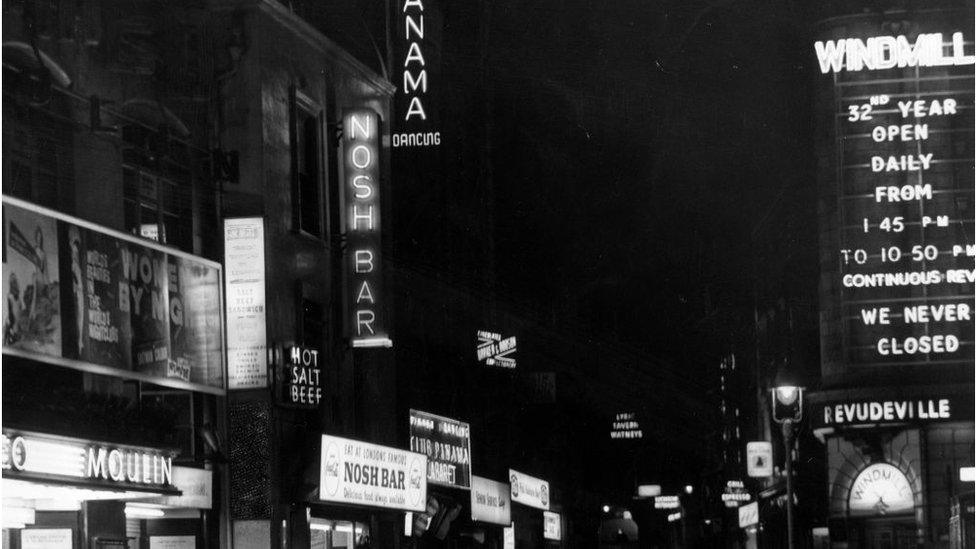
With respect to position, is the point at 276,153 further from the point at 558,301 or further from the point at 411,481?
the point at 558,301

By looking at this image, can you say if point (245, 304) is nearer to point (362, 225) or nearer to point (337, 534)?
point (362, 225)

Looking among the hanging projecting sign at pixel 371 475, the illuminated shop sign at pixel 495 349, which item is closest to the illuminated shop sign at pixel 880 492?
the illuminated shop sign at pixel 495 349

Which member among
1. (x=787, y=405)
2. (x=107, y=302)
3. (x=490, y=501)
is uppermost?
(x=107, y=302)

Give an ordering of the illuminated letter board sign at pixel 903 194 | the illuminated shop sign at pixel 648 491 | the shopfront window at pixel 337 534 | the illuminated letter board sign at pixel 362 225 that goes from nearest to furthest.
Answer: the shopfront window at pixel 337 534
the illuminated letter board sign at pixel 362 225
the illuminated letter board sign at pixel 903 194
the illuminated shop sign at pixel 648 491

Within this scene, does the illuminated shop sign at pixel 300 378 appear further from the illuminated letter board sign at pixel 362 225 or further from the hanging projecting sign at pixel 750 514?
the hanging projecting sign at pixel 750 514

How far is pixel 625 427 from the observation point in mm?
75500

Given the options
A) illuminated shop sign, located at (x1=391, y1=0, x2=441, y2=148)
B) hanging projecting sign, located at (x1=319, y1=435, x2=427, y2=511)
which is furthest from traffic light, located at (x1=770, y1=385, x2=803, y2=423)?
illuminated shop sign, located at (x1=391, y1=0, x2=441, y2=148)

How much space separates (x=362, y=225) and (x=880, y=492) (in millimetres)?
34338

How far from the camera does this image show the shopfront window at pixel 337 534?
29.4 m

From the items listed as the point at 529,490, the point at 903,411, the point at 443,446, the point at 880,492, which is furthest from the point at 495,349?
the point at 880,492

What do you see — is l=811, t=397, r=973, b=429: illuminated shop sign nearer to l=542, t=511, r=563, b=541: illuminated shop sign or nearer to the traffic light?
l=542, t=511, r=563, b=541: illuminated shop sign

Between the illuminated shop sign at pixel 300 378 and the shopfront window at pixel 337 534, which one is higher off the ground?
the illuminated shop sign at pixel 300 378

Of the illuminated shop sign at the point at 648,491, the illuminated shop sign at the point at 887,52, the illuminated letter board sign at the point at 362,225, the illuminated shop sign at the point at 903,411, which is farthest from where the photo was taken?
the illuminated shop sign at the point at 648,491

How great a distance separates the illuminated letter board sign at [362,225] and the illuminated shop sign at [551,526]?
85.3 feet
